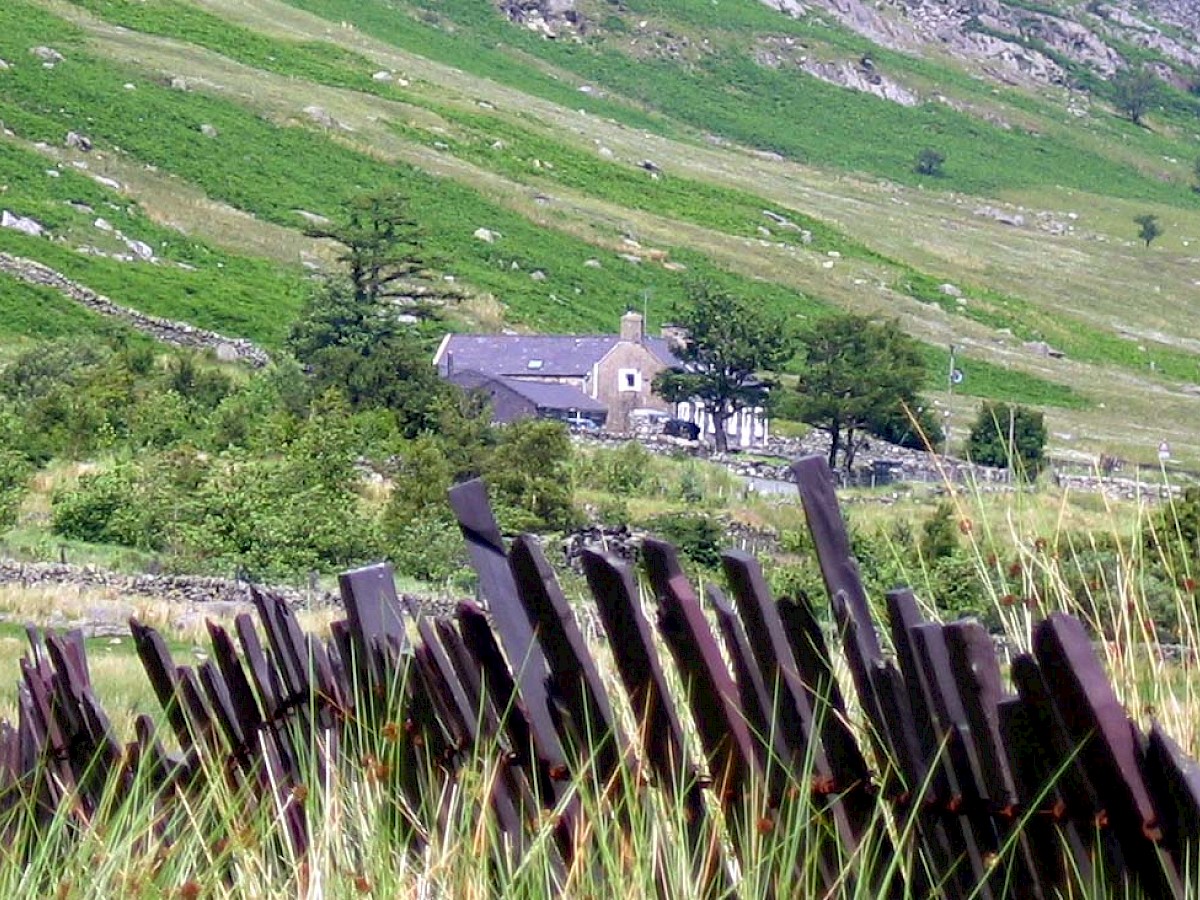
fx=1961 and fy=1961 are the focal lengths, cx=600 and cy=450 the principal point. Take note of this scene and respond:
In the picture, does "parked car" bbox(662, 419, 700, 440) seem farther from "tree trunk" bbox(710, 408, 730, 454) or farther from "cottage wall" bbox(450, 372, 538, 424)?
"cottage wall" bbox(450, 372, 538, 424)

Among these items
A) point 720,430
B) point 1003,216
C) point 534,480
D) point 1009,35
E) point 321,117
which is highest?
point 1009,35

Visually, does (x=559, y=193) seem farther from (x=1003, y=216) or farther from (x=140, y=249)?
(x=1003, y=216)

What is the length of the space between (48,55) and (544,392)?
3366cm

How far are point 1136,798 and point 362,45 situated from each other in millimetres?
101826

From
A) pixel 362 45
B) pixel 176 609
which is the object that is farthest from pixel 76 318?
pixel 362 45

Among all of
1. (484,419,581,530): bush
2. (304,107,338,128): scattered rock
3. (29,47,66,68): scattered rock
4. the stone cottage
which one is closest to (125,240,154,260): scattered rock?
the stone cottage

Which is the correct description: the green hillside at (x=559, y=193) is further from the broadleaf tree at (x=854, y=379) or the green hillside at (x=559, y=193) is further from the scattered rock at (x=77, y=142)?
the broadleaf tree at (x=854, y=379)

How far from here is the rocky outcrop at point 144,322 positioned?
4372 cm

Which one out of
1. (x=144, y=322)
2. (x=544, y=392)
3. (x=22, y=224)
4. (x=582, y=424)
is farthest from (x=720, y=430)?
(x=22, y=224)

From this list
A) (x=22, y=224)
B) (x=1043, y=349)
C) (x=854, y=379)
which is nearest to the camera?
(x=854, y=379)

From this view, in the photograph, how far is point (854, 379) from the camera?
4097cm

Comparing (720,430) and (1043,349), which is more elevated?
(1043,349)

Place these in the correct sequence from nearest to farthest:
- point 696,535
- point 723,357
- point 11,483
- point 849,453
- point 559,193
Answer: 1. point 696,535
2. point 11,483
3. point 849,453
4. point 723,357
5. point 559,193

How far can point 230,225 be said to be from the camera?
2376 inches
